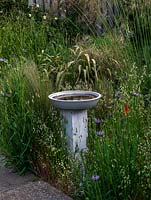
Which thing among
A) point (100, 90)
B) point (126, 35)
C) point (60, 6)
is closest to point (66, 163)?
point (100, 90)

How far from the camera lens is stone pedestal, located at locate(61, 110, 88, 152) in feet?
11.7

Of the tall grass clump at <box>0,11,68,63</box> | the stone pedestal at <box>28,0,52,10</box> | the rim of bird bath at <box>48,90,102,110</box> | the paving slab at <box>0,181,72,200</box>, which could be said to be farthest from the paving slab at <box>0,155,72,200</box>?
the stone pedestal at <box>28,0,52,10</box>

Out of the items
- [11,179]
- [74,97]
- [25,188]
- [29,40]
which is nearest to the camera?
[25,188]

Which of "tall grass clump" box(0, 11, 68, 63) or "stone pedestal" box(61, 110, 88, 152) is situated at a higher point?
"tall grass clump" box(0, 11, 68, 63)

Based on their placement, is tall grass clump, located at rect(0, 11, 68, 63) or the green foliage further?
tall grass clump, located at rect(0, 11, 68, 63)

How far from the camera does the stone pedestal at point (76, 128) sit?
11.7ft

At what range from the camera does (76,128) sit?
11.6ft

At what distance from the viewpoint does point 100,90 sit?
4.61m

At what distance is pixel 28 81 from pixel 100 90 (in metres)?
0.70

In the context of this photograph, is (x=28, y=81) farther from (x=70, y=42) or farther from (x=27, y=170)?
(x=70, y=42)

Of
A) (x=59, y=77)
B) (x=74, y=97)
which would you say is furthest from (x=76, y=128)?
(x=59, y=77)

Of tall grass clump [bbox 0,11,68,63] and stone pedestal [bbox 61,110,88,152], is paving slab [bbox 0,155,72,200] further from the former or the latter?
tall grass clump [bbox 0,11,68,63]

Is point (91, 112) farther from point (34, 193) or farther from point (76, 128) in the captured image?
point (34, 193)

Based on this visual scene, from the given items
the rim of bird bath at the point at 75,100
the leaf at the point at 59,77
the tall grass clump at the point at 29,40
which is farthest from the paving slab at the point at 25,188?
the tall grass clump at the point at 29,40
